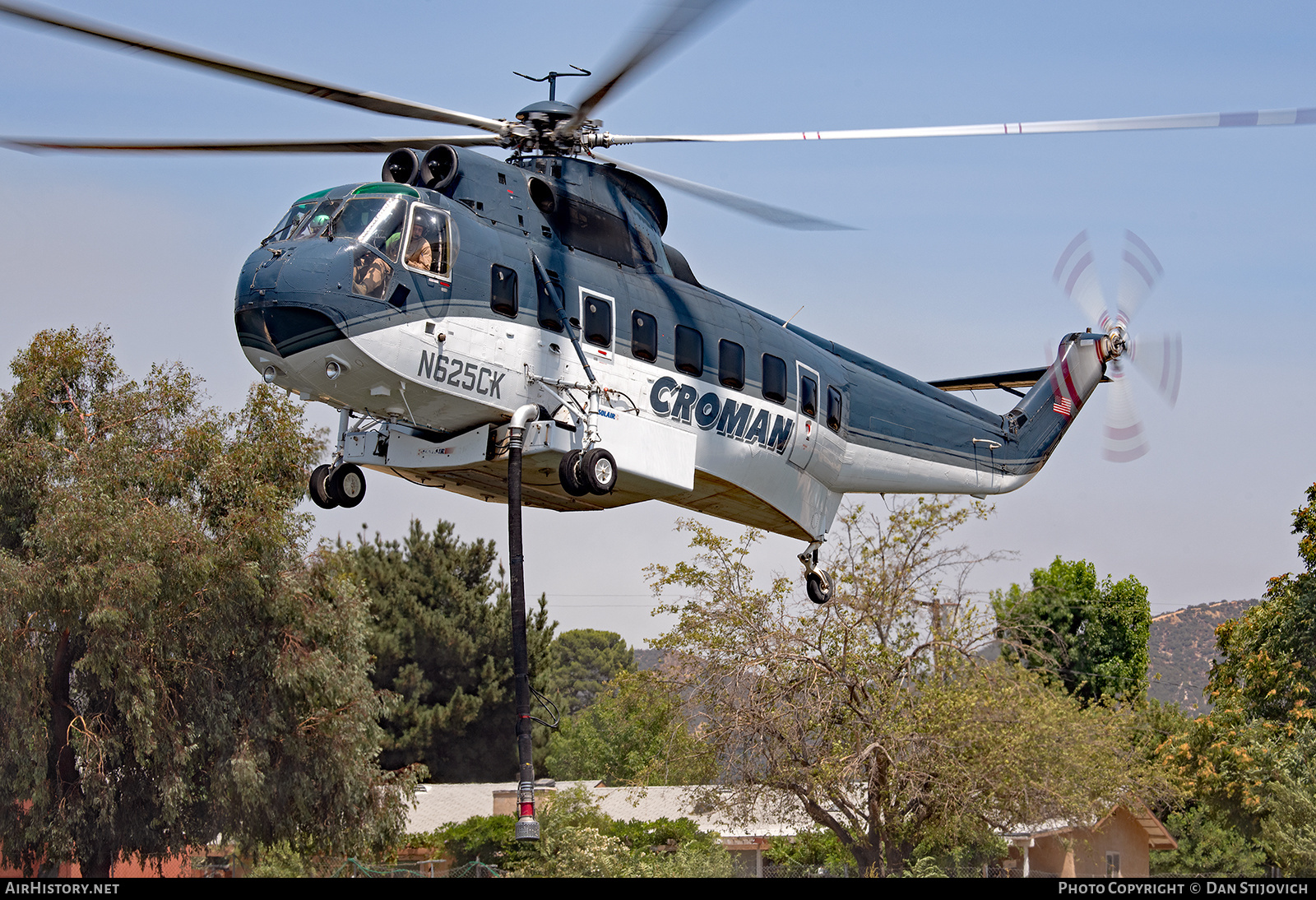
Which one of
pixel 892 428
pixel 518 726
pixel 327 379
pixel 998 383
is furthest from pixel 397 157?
pixel 998 383

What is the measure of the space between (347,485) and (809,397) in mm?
6493

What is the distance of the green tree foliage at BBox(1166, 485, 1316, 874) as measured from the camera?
39094mm

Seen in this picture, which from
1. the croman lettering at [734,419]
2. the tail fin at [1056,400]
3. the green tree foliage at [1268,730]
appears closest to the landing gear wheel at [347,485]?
the croman lettering at [734,419]

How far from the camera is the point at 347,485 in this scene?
15656 millimetres

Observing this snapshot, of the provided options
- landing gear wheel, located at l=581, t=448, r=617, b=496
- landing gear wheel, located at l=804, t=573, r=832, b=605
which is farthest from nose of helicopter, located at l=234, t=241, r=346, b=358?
landing gear wheel, located at l=804, t=573, r=832, b=605

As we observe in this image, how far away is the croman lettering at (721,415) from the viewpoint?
16.3 metres

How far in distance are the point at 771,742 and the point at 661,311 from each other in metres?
21.5

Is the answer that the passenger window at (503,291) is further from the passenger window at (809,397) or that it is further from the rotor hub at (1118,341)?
the rotor hub at (1118,341)

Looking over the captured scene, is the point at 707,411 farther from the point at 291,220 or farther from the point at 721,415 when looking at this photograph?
the point at 291,220

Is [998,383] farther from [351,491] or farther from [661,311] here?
[351,491]

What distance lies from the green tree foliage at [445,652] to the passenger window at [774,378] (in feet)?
123

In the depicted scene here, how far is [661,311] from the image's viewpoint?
1645cm

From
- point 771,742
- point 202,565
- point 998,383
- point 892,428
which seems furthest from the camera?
point 771,742

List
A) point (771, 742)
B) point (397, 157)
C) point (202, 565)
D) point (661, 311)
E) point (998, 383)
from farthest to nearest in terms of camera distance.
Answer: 1. point (771, 742)
2. point (202, 565)
3. point (998, 383)
4. point (661, 311)
5. point (397, 157)
